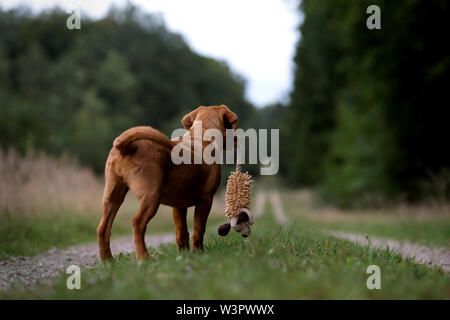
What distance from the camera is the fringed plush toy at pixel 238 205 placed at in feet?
14.5

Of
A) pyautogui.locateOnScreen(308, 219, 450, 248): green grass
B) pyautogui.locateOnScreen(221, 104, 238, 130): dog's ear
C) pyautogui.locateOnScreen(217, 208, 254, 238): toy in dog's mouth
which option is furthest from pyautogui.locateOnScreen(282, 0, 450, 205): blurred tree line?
pyautogui.locateOnScreen(217, 208, 254, 238): toy in dog's mouth

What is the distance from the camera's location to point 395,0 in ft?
45.1

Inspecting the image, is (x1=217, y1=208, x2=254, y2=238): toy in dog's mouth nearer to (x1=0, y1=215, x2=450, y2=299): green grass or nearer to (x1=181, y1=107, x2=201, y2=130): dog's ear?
(x1=0, y1=215, x2=450, y2=299): green grass

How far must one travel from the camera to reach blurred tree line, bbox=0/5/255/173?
3556cm

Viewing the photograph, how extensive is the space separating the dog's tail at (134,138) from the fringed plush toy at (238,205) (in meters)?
0.82

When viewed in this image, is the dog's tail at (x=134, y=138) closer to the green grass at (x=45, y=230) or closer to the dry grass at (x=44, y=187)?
the green grass at (x=45, y=230)

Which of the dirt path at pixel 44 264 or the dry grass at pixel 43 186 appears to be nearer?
the dirt path at pixel 44 264

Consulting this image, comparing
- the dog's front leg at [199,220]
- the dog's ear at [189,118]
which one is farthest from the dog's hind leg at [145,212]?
the dog's ear at [189,118]

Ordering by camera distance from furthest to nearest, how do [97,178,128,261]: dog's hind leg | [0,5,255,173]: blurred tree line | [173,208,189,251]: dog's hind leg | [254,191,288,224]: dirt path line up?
[0,5,255,173]: blurred tree line < [254,191,288,224]: dirt path < [173,208,189,251]: dog's hind leg < [97,178,128,261]: dog's hind leg

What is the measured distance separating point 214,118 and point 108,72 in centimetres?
3704

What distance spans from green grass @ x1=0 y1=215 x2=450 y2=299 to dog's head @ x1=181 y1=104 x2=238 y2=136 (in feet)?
4.58

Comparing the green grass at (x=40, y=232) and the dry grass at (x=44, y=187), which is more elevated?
the dry grass at (x=44, y=187)
